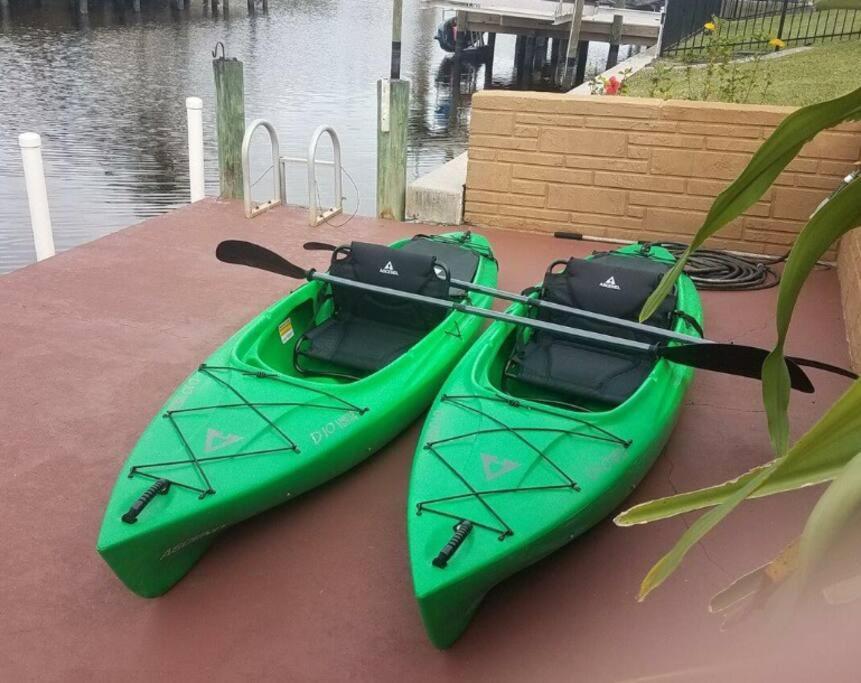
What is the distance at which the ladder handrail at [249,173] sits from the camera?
24.1 ft

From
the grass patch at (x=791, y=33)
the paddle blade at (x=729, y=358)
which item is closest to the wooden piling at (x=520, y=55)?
the grass patch at (x=791, y=33)

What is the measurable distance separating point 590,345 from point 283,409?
1837 mm

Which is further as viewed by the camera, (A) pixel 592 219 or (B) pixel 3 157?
(B) pixel 3 157

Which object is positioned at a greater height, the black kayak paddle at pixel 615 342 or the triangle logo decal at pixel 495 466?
the black kayak paddle at pixel 615 342

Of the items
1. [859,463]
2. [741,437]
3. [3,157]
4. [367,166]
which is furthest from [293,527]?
[3,157]

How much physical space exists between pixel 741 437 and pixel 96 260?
525cm

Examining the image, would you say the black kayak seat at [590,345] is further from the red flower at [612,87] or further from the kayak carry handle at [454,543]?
the red flower at [612,87]

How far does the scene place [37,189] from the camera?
22.3ft

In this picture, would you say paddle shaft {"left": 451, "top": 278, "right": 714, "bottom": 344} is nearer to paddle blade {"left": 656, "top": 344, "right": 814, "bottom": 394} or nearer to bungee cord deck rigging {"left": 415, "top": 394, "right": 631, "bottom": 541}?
paddle blade {"left": 656, "top": 344, "right": 814, "bottom": 394}

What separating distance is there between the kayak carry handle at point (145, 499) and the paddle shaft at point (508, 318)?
1754 mm

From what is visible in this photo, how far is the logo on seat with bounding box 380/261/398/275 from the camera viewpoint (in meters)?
4.63

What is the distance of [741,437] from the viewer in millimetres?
4340

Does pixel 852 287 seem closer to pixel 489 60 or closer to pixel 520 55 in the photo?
pixel 489 60

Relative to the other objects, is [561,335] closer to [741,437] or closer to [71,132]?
[741,437]
